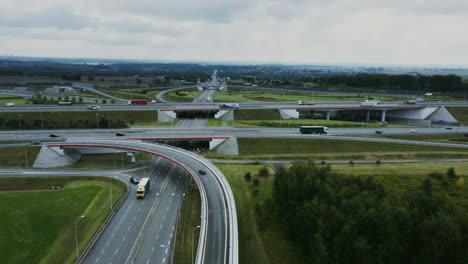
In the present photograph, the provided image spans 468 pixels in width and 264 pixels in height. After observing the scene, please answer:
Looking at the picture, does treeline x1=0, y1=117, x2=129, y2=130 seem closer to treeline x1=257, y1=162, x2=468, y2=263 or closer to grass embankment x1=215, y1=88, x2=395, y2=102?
grass embankment x1=215, y1=88, x2=395, y2=102

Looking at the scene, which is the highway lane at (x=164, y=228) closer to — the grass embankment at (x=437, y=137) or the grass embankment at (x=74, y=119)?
the grass embankment at (x=74, y=119)

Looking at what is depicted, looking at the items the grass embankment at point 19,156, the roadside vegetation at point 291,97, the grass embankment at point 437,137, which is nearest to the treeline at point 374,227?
the grass embankment at point 437,137

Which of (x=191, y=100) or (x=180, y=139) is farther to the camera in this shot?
(x=191, y=100)

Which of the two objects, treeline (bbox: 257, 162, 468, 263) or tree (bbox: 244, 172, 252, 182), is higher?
treeline (bbox: 257, 162, 468, 263)

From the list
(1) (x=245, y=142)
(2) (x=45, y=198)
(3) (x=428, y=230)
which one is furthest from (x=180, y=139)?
(3) (x=428, y=230)

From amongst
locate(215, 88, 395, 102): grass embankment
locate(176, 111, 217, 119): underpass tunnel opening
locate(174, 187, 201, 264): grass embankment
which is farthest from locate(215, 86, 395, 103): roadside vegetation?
locate(174, 187, 201, 264): grass embankment

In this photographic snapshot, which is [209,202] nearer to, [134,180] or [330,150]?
[134,180]

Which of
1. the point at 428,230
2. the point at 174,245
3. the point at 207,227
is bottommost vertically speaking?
the point at 174,245

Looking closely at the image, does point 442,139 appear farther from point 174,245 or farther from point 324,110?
point 174,245
